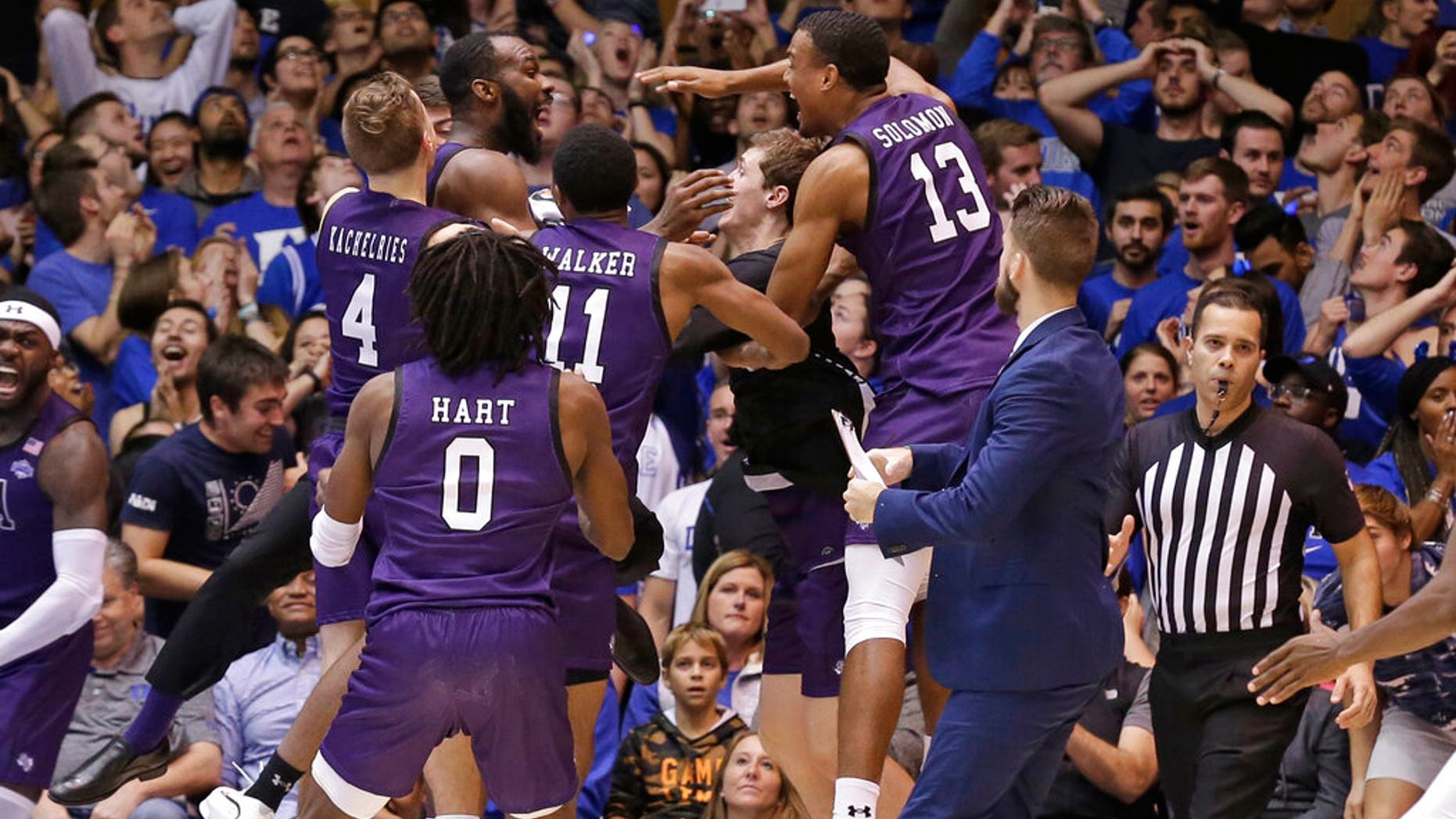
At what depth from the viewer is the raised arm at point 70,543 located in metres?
7.32

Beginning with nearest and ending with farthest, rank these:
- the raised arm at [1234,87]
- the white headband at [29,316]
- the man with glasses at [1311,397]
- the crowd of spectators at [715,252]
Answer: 1. the white headband at [29,316]
2. the crowd of spectators at [715,252]
3. the man with glasses at [1311,397]
4. the raised arm at [1234,87]

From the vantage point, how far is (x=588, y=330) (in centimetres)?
602

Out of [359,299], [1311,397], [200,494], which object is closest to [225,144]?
[200,494]

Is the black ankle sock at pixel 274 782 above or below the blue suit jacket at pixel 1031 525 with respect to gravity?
below

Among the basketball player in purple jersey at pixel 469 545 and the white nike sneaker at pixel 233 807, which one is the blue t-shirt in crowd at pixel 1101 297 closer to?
the basketball player in purple jersey at pixel 469 545

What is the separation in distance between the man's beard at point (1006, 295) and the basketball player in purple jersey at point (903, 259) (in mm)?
560

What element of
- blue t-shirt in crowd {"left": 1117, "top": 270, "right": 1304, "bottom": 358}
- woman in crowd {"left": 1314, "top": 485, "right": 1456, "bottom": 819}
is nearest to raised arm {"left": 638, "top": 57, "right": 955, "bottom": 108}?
woman in crowd {"left": 1314, "top": 485, "right": 1456, "bottom": 819}

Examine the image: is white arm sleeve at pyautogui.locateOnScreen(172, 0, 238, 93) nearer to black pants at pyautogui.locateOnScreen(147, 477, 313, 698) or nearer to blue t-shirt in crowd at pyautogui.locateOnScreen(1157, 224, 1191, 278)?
blue t-shirt in crowd at pyautogui.locateOnScreen(1157, 224, 1191, 278)

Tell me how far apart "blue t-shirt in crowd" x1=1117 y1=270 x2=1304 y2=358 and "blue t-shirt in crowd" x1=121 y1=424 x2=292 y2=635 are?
3.98 m

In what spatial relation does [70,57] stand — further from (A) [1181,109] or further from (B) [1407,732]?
(B) [1407,732]

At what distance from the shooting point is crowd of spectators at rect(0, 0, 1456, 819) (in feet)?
26.7

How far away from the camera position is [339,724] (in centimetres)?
534

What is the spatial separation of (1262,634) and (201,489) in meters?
4.57

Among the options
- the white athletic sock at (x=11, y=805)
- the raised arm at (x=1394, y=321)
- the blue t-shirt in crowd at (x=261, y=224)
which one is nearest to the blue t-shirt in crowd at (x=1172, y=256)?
the raised arm at (x=1394, y=321)
